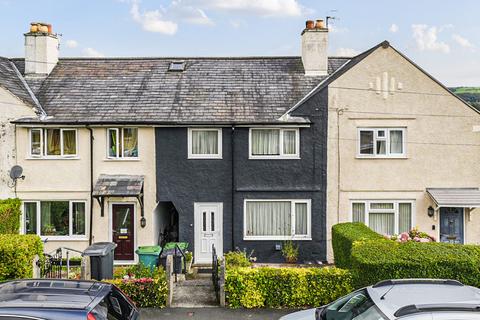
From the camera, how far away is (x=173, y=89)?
19266 millimetres

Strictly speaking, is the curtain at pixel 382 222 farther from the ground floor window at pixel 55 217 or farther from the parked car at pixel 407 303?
the ground floor window at pixel 55 217

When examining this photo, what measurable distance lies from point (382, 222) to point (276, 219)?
13.2ft

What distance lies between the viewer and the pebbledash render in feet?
58.0

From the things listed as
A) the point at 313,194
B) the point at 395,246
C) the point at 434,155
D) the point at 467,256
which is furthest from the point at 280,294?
the point at 434,155

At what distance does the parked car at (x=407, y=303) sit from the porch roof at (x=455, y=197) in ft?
33.6

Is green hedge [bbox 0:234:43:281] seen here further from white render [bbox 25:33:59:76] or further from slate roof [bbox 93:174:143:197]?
white render [bbox 25:33:59:76]

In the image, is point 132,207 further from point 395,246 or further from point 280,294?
point 395,246

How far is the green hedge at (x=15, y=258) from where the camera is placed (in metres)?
11.3

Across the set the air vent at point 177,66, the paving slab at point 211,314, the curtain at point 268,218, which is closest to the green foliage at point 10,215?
the paving slab at point 211,314

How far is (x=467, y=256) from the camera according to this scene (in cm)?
1106

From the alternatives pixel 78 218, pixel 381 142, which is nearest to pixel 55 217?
pixel 78 218

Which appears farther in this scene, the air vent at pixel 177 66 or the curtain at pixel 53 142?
the air vent at pixel 177 66

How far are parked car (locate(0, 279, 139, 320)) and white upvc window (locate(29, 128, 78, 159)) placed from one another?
35.5 ft

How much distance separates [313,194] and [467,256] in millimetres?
7190
